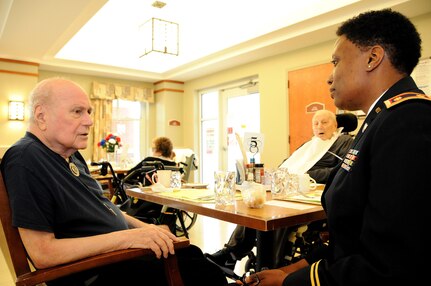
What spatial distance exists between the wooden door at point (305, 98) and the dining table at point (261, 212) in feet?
11.2

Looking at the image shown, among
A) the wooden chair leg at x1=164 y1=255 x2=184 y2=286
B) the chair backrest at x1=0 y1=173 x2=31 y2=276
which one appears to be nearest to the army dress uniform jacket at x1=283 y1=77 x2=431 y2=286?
the wooden chair leg at x1=164 y1=255 x2=184 y2=286

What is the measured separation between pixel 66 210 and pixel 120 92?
252 inches

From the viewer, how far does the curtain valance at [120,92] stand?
688cm

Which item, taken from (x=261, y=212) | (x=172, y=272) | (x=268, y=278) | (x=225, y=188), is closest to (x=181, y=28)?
(x=225, y=188)

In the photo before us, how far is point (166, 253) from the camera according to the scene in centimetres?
112

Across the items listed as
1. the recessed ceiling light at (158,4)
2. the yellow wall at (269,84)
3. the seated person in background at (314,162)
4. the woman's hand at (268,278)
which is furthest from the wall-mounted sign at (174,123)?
the woman's hand at (268,278)

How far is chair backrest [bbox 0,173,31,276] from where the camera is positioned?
1.00 m

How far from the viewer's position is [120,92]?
283 inches

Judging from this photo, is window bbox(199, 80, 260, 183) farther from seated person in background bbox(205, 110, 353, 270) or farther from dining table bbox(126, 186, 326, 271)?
dining table bbox(126, 186, 326, 271)

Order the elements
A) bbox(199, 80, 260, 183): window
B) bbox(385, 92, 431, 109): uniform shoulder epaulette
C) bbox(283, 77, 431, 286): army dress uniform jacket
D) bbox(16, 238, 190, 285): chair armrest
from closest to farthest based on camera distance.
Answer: bbox(283, 77, 431, 286): army dress uniform jacket < bbox(385, 92, 431, 109): uniform shoulder epaulette < bbox(16, 238, 190, 285): chair armrest < bbox(199, 80, 260, 183): window

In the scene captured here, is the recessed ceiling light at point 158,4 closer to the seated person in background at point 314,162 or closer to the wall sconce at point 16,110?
the seated person in background at point 314,162

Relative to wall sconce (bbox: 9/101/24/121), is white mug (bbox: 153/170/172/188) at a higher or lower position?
lower

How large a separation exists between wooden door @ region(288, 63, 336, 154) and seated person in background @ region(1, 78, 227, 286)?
158 inches

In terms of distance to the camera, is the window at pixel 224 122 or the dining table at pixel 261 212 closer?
the dining table at pixel 261 212
